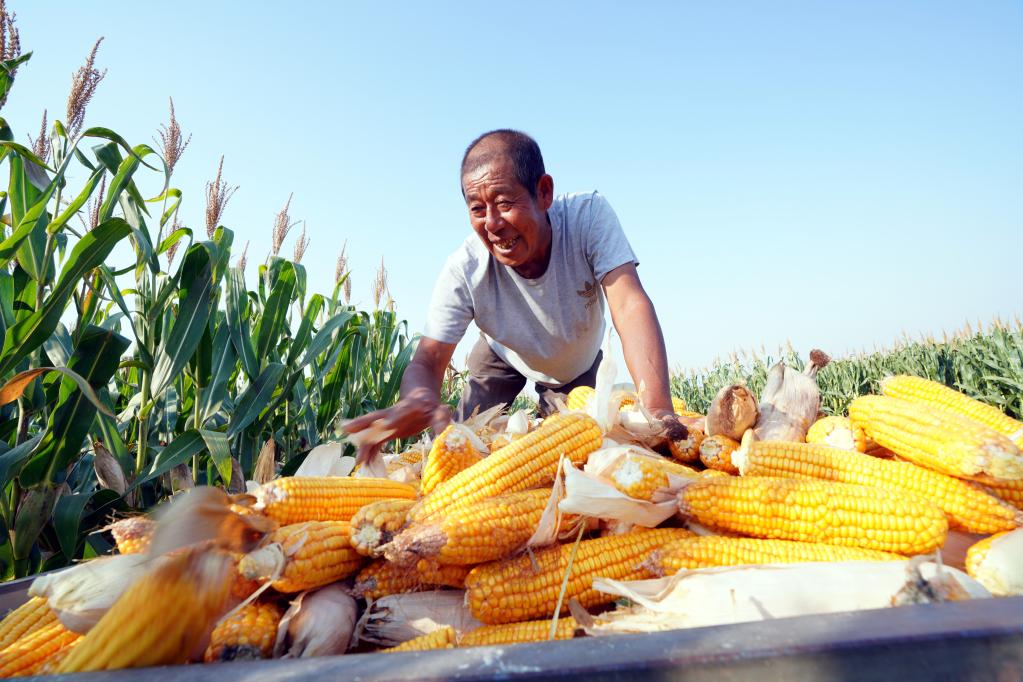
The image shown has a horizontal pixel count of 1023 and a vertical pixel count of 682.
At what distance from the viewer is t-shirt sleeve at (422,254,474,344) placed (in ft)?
11.7

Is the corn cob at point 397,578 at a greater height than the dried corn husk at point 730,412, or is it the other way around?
the dried corn husk at point 730,412

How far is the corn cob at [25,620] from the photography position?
1.39 meters

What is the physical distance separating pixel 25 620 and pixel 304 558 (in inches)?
28.5

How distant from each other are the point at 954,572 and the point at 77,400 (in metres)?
2.96

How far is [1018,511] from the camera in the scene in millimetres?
1367

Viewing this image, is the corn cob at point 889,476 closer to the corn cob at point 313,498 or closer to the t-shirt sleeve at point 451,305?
the corn cob at point 313,498

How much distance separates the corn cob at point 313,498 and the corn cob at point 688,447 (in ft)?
3.18

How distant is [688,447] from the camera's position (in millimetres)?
1988

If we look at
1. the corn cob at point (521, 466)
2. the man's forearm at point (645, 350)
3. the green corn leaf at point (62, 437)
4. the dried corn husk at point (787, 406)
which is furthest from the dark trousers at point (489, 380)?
the corn cob at point (521, 466)

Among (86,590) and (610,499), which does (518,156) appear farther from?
(86,590)

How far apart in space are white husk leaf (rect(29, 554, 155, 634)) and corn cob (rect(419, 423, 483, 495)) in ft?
2.65

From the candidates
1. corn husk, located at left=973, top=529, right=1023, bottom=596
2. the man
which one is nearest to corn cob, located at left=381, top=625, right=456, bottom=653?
the man

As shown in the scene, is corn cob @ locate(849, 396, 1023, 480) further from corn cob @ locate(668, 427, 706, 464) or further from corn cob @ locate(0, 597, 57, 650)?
corn cob @ locate(0, 597, 57, 650)

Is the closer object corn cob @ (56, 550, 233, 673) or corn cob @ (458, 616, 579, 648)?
corn cob @ (56, 550, 233, 673)
